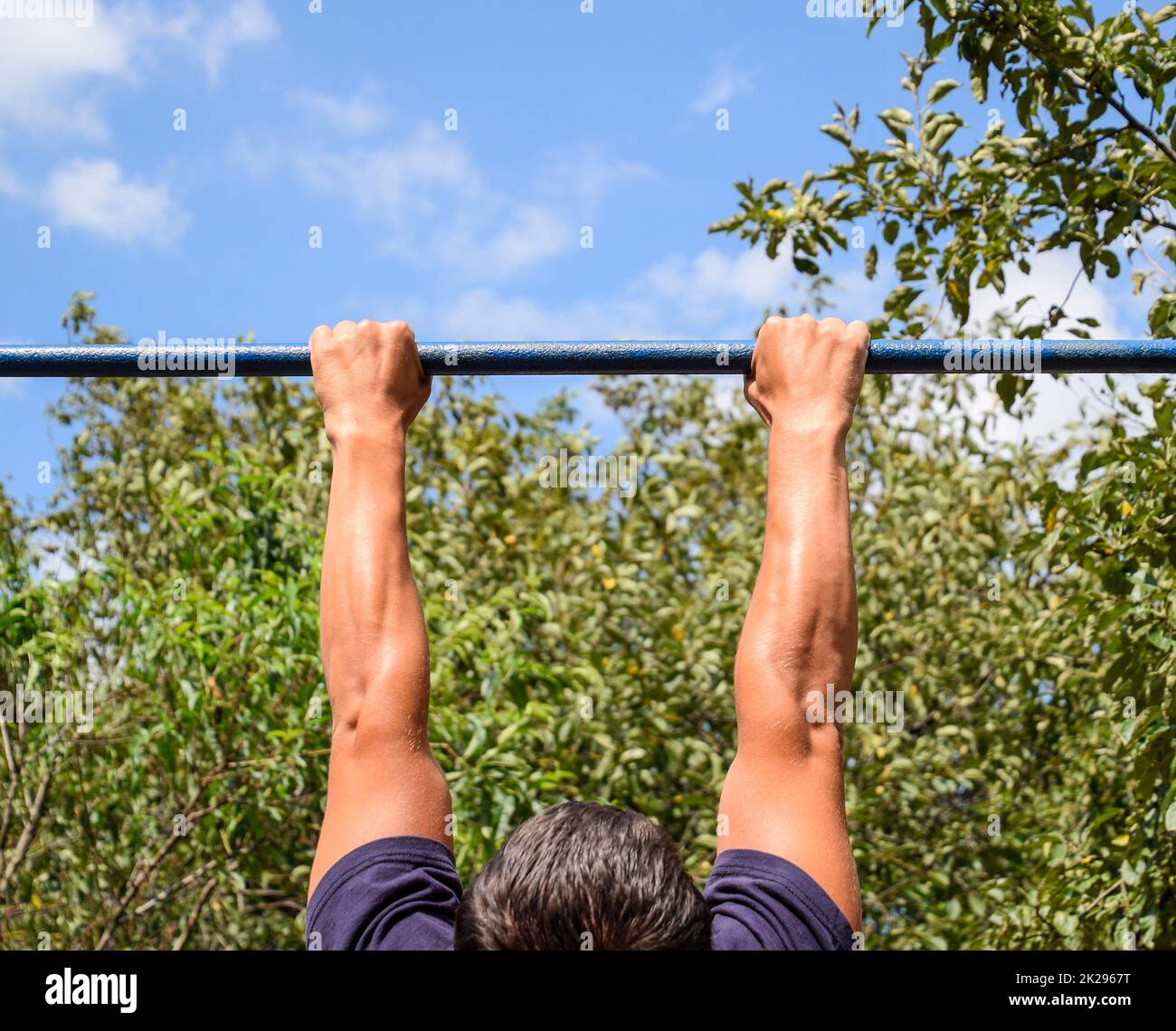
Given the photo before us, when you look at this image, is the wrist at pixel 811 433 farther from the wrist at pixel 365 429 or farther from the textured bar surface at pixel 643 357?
the wrist at pixel 365 429

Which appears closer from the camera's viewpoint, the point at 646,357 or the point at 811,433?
the point at 811,433

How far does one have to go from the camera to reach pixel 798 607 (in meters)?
1.36

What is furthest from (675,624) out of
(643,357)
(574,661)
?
(643,357)

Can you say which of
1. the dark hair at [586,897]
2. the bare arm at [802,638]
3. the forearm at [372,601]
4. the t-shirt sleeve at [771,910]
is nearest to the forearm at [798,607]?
the bare arm at [802,638]

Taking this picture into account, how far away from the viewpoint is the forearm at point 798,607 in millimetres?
1330

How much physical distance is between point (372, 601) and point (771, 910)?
0.55 m

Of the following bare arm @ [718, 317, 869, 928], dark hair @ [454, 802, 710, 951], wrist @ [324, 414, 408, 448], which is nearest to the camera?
dark hair @ [454, 802, 710, 951]

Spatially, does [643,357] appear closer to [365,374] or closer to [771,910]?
[365,374]

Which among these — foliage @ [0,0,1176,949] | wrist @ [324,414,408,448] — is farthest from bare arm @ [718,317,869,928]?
foliage @ [0,0,1176,949]

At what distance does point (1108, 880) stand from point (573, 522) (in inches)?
110

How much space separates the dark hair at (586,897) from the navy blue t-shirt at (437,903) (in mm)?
106

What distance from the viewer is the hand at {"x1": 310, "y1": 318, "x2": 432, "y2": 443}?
154 centimetres

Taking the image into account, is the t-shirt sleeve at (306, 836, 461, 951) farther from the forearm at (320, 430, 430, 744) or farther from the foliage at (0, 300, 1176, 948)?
the foliage at (0, 300, 1176, 948)
